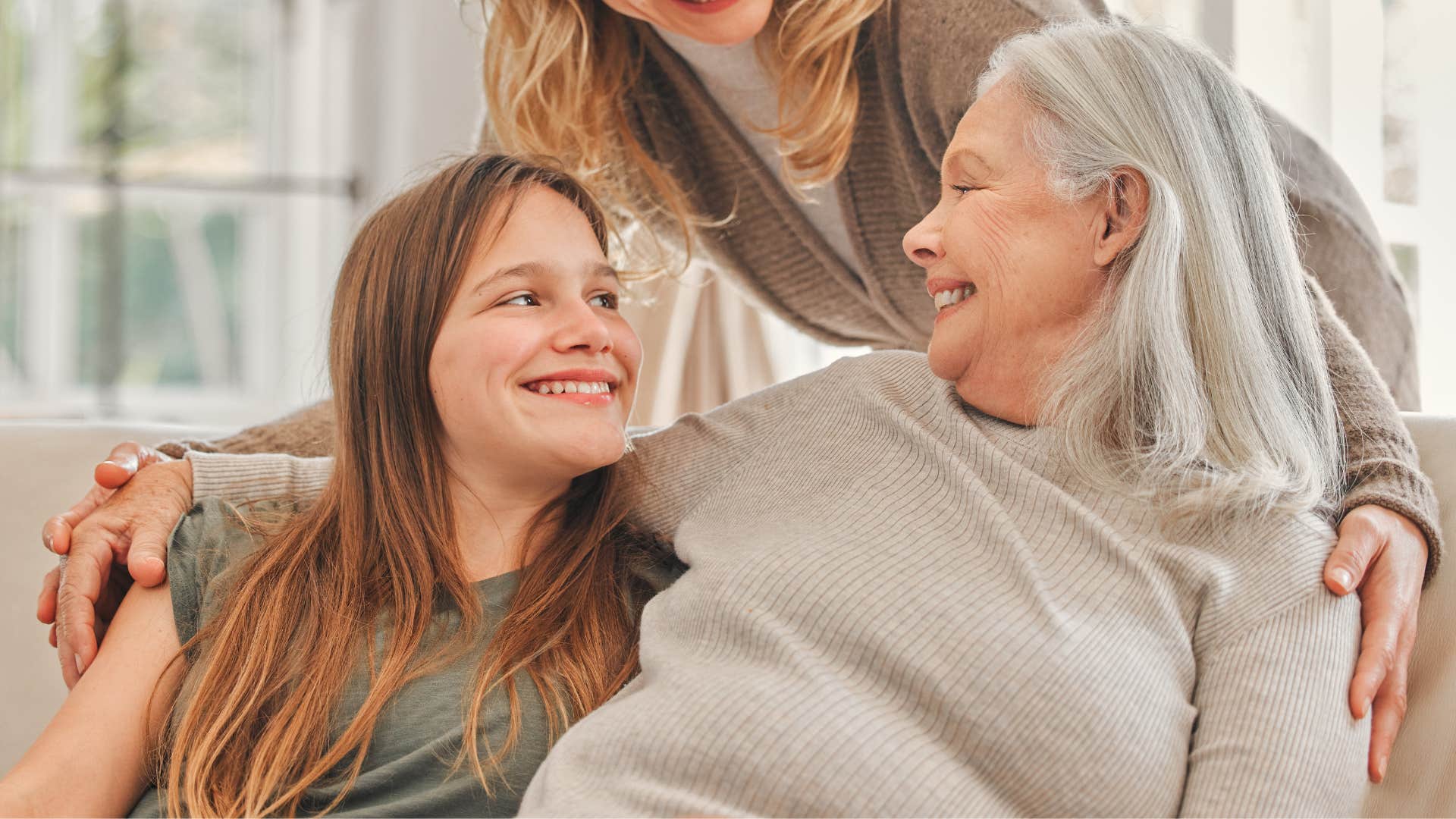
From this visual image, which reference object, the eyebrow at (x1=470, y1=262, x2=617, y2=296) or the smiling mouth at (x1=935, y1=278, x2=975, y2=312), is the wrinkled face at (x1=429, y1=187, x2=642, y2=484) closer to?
the eyebrow at (x1=470, y1=262, x2=617, y2=296)

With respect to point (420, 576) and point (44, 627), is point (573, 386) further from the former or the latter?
point (44, 627)

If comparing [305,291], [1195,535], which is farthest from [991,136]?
[305,291]

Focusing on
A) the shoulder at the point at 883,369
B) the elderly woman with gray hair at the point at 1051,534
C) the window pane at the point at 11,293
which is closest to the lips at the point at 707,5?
the elderly woman with gray hair at the point at 1051,534

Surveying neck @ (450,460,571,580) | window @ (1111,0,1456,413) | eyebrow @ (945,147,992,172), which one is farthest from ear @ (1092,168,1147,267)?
window @ (1111,0,1456,413)

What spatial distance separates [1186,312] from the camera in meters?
1.16

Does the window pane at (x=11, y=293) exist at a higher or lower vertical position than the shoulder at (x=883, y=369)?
lower

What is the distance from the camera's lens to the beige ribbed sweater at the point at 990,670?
988 mm

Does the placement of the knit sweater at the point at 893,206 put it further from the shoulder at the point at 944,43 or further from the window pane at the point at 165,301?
the window pane at the point at 165,301

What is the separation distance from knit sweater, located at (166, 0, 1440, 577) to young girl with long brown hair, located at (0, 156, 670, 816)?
0.31 m

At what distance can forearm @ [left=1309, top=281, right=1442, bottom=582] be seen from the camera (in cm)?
114

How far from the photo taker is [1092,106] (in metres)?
1.22

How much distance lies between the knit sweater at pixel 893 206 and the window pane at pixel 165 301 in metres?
2.78

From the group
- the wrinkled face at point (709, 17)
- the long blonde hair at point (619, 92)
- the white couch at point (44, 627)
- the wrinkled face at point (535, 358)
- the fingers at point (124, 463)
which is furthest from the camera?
the long blonde hair at point (619, 92)

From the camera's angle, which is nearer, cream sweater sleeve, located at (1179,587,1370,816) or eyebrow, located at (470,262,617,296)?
cream sweater sleeve, located at (1179,587,1370,816)
